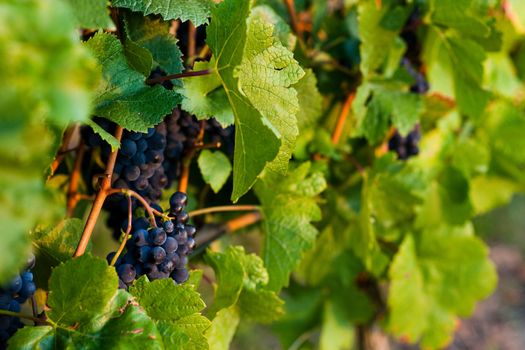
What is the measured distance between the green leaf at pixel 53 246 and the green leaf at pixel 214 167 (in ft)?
0.70

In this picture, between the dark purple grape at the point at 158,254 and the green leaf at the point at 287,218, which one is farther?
the green leaf at the point at 287,218

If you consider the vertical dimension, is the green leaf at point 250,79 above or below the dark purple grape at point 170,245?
above

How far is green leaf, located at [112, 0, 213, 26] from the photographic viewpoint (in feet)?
2.27

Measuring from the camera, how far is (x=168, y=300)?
2.12ft

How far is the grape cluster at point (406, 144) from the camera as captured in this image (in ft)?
3.94

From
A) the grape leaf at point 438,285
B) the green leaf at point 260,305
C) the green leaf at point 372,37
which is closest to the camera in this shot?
the green leaf at point 260,305

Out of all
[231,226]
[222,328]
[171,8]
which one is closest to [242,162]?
[171,8]

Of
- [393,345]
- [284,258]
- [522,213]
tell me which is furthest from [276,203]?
[522,213]

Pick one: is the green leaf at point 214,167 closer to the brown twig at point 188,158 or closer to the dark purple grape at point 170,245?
the brown twig at point 188,158

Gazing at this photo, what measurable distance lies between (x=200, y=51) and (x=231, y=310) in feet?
1.21

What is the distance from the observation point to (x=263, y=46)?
0.65m

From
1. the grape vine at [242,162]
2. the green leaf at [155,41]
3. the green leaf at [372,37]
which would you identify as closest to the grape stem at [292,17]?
the grape vine at [242,162]

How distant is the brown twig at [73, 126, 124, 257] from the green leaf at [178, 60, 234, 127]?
0.08 metres

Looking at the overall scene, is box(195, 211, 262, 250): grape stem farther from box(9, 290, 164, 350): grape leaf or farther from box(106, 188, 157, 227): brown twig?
box(9, 290, 164, 350): grape leaf
